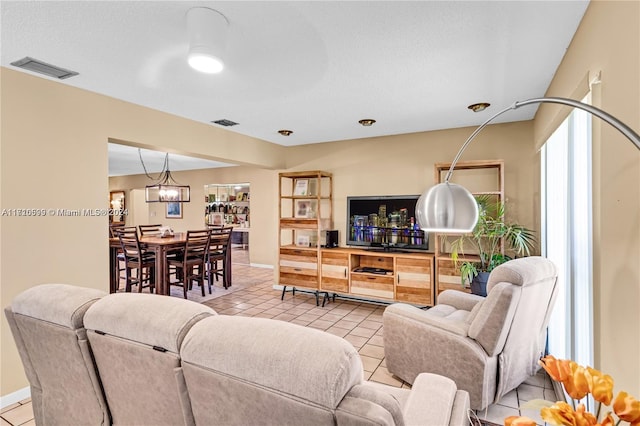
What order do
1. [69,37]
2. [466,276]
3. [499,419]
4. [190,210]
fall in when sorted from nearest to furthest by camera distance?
[69,37]
[499,419]
[466,276]
[190,210]

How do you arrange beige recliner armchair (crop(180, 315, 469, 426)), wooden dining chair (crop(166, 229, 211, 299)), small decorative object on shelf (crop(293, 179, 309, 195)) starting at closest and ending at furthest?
1. beige recliner armchair (crop(180, 315, 469, 426))
2. wooden dining chair (crop(166, 229, 211, 299))
3. small decorative object on shelf (crop(293, 179, 309, 195))

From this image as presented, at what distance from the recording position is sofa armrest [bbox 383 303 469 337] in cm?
218

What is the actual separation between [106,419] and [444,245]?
384 cm

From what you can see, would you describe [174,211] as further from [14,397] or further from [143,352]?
[143,352]

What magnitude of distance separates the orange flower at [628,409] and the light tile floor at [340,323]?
1481 mm

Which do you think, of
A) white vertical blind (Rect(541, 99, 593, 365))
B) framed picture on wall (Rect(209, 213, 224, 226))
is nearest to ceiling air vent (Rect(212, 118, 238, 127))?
white vertical blind (Rect(541, 99, 593, 365))

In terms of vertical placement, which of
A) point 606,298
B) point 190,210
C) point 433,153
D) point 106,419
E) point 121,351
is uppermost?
point 433,153

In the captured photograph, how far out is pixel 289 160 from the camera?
5.56 m

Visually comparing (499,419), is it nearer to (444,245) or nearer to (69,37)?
(444,245)

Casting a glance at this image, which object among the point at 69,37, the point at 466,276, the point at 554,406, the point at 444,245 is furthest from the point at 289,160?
the point at 554,406

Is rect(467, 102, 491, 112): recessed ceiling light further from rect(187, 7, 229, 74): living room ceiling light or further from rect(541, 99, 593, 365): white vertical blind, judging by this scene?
rect(187, 7, 229, 74): living room ceiling light

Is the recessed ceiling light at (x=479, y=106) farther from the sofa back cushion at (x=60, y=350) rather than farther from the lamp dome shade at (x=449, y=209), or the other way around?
the sofa back cushion at (x=60, y=350)

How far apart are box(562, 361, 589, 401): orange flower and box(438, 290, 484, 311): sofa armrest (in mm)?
2223

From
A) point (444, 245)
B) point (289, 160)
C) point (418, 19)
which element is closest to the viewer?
point (418, 19)
